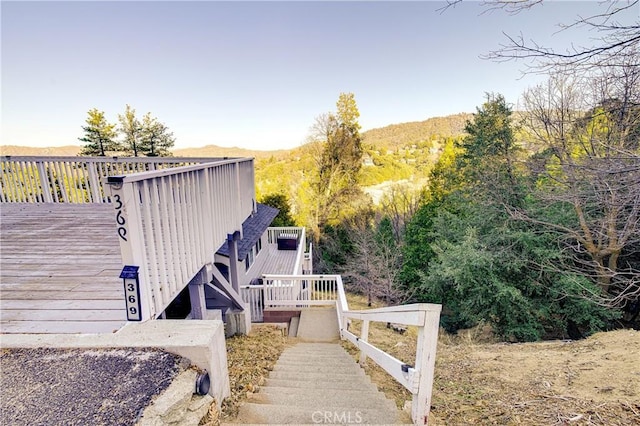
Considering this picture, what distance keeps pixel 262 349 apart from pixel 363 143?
16.6 metres

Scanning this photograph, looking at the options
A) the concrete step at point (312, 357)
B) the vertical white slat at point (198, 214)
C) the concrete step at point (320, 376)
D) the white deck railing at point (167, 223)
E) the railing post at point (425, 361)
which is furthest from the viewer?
the concrete step at point (312, 357)

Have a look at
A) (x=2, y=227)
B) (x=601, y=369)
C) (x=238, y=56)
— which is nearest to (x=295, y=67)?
(x=238, y=56)

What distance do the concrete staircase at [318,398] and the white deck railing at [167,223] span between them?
1.16m

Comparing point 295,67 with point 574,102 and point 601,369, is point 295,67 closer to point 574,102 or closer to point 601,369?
point 574,102

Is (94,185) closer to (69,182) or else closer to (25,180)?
(69,182)

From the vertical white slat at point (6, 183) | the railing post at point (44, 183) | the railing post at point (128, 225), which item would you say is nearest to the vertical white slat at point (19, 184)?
the vertical white slat at point (6, 183)

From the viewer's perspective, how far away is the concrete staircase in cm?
188

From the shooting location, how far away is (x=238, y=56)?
15.7m

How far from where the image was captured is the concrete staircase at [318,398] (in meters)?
1.88

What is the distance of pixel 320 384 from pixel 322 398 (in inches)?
18.2

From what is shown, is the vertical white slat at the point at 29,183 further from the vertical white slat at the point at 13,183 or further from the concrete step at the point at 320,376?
the concrete step at the point at 320,376

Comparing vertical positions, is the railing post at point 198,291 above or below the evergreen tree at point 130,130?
below

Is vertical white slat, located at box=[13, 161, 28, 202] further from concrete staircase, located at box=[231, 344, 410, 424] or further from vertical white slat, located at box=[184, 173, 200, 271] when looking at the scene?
concrete staircase, located at box=[231, 344, 410, 424]

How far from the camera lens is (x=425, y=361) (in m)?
1.64
